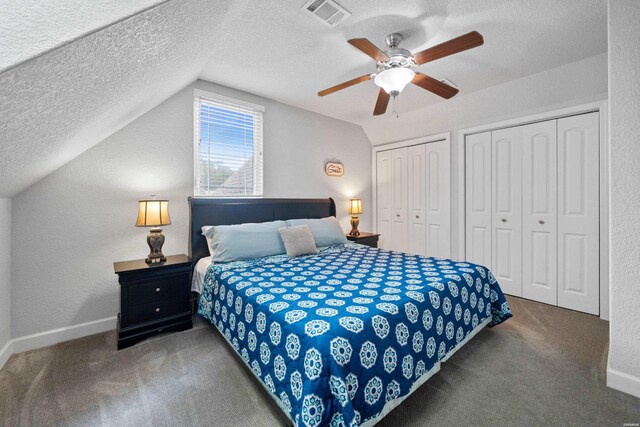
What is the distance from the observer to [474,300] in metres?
2.12

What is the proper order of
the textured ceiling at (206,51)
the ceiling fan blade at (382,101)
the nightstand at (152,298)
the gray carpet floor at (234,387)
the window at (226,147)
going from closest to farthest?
the textured ceiling at (206,51), the gray carpet floor at (234,387), the nightstand at (152,298), the ceiling fan blade at (382,101), the window at (226,147)

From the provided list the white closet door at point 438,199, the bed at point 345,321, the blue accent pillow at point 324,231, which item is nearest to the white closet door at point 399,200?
the white closet door at point 438,199

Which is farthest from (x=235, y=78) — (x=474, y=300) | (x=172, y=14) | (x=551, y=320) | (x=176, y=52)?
(x=551, y=320)

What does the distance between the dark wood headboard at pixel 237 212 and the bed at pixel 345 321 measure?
381 mm

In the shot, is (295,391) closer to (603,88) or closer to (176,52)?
(176,52)

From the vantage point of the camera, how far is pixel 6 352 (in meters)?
2.00

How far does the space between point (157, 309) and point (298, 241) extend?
1411 millimetres

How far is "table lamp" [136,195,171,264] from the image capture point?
7.73 feet

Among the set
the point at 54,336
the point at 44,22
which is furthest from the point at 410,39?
the point at 54,336

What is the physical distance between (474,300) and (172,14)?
264 cm

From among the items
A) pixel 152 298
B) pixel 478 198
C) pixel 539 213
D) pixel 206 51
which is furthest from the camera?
pixel 478 198

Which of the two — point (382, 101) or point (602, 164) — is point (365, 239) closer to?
point (382, 101)

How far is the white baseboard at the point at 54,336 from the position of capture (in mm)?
2067

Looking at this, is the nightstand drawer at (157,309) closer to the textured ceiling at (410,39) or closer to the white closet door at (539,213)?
the textured ceiling at (410,39)
